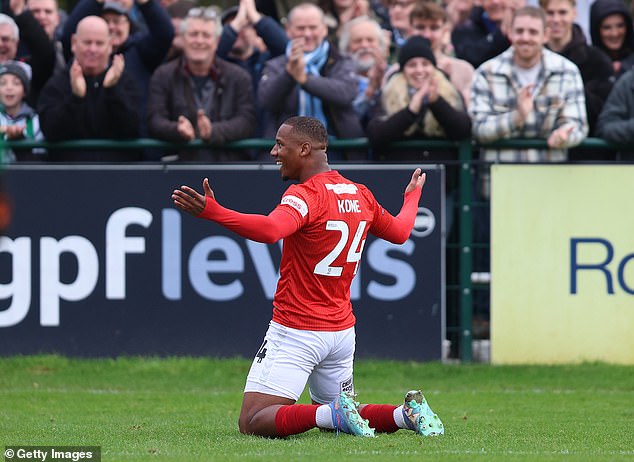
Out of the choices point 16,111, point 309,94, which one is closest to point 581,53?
point 309,94

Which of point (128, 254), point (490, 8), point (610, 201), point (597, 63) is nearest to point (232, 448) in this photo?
point (128, 254)

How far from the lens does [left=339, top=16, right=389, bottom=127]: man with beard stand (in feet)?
45.2

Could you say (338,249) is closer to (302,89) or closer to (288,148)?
(288,148)

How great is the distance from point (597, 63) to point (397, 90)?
218cm

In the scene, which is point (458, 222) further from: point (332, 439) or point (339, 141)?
point (332, 439)

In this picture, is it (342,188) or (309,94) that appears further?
(309,94)

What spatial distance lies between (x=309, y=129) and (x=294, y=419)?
181 cm

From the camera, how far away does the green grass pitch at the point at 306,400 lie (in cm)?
764

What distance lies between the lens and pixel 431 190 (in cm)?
1287

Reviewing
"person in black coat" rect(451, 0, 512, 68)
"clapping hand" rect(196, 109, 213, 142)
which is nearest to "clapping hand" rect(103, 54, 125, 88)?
"clapping hand" rect(196, 109, 213, 142)

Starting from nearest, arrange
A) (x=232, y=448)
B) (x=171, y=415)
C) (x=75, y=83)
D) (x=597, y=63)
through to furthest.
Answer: (x=232, y=448), (x=171, y=415), (x=75, y=83), (x=597, y=63)

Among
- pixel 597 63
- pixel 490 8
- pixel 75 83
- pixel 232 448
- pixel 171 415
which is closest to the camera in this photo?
pixel 232 448

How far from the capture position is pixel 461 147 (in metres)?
13.0

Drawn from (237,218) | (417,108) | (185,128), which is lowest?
(237,218)
